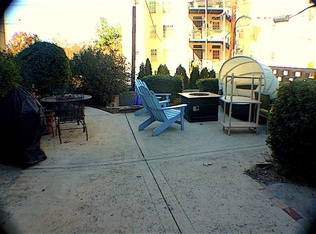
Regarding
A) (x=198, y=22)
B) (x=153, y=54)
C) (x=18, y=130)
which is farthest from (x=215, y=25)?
(x=18, y=130)

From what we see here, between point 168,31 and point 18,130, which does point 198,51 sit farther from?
point 18,130

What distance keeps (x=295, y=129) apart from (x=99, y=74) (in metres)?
6.28

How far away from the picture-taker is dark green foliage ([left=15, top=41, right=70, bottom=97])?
5438mm

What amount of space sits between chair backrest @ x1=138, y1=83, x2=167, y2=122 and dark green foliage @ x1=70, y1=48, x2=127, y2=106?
3.23m

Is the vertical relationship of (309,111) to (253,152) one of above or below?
above

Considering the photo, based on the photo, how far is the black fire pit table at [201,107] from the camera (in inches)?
223

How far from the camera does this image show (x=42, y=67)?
5508 millimetres

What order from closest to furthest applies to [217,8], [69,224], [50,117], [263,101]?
1. [69,224]
2. [50,117]
3. [263,101]
4. [217,8]

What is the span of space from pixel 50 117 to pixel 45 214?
10.2ft

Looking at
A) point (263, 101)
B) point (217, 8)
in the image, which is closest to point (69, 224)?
point (263, 101)

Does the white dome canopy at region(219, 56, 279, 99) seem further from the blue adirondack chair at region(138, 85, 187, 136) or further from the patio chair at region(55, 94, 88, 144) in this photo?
the patio chair at region(55, 94, 88, 144)

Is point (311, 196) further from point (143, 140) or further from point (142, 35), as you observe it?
point (142, 35)

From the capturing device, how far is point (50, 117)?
487cm

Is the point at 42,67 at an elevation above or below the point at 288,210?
above
